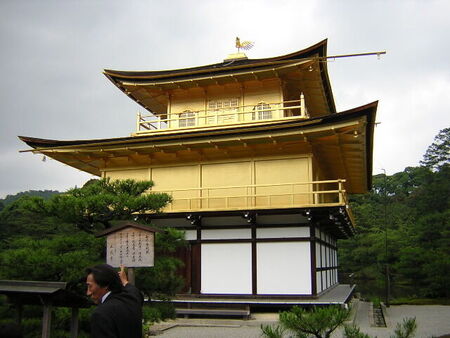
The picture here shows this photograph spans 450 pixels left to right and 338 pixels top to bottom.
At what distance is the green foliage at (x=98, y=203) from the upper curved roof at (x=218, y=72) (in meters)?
9.03

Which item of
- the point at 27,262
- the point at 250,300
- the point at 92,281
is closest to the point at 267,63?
the point at 250,300

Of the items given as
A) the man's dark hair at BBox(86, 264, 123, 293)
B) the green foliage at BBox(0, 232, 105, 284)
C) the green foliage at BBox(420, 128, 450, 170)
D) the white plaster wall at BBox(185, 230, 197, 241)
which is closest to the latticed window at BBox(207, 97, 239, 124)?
the white plaster wall at BBox(185, 230, 197, 241)

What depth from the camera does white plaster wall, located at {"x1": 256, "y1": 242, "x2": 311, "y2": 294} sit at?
14.6 m

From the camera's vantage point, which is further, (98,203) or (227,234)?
(227,234)

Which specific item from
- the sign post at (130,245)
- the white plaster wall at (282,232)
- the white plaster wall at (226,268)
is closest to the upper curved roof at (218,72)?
the white plaster wall at (282,232)

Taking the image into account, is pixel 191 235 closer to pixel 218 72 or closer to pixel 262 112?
pixel 262 112

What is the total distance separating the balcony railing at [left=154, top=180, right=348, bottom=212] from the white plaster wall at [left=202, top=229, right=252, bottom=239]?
775 mm

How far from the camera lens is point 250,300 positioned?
14602 millimetres

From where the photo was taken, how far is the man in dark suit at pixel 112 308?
3.20 m

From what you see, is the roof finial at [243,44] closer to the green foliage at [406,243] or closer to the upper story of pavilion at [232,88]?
the upper story of pavilion at [232,88]

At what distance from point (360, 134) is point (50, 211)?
979cm

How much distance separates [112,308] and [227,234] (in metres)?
12.3

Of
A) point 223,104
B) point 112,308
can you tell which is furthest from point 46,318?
point 223,104

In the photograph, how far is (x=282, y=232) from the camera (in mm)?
15008
